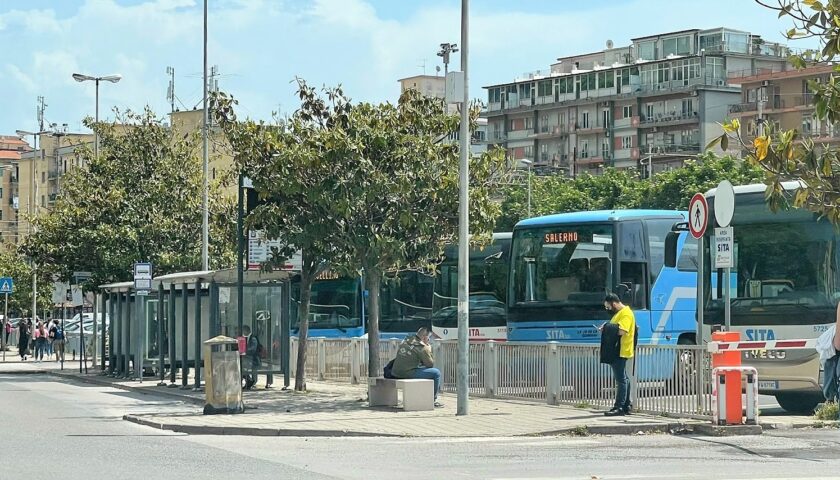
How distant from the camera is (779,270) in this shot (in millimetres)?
20312

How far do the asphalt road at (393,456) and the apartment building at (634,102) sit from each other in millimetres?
92928

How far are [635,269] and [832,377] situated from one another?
14567 millimetres

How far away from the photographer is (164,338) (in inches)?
1220

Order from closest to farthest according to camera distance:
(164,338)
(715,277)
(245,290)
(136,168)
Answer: (715,277) < (245,290) < (164,338) < (136,168)

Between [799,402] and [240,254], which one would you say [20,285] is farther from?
[799,402]

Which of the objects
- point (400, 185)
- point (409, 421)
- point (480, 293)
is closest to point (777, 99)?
point (480, 293)

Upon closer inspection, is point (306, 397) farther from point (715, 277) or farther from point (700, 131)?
point (700, 131)

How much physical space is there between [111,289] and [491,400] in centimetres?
1492

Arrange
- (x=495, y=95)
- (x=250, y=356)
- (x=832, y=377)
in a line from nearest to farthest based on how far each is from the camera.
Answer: (x=832, y=377) → (x=250, y=356) → (x=495, y=95)

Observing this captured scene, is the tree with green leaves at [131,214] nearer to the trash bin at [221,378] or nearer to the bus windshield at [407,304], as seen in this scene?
the bus windshield at [407,304]

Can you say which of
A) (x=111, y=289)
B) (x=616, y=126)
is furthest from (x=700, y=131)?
(x=111, y=289)

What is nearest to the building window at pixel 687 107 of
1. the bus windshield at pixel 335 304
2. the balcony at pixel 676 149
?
the balcony at pixel 676 149

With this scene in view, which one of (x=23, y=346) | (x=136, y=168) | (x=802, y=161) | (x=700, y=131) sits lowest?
(x=23, y=346)

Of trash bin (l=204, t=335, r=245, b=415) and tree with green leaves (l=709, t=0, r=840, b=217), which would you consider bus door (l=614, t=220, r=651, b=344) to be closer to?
trash bin (l=204, t=335, r=245, b=415)
